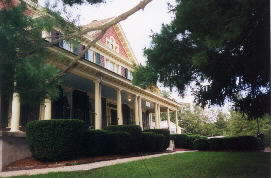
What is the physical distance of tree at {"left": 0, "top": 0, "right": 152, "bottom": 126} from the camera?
4.89 metres

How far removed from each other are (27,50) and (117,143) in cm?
819

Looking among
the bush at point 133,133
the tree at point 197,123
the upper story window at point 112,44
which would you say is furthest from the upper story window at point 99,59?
the tree at point 197,123

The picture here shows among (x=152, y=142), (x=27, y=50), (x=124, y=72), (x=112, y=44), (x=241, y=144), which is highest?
(x=112, y=44)

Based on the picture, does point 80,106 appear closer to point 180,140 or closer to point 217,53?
point 180,140

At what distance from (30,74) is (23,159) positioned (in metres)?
6.82

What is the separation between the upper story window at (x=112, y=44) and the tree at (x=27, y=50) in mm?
16621

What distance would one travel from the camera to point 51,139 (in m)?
10.3

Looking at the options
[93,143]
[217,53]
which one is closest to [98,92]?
[93,143]

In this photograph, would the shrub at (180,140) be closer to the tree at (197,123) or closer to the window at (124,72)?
the window at (124,72)

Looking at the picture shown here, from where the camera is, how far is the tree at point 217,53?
4.00 meters

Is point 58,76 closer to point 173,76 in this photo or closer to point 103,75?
point 173,76

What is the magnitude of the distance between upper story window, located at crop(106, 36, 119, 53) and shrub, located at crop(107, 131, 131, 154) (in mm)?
10868

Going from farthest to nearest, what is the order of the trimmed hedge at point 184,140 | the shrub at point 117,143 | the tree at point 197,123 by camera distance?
the tree at point 197,123 < the trimmed hedge at point 184,140 < the shrub at point 117,143

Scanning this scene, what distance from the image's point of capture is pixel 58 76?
19.6ft
